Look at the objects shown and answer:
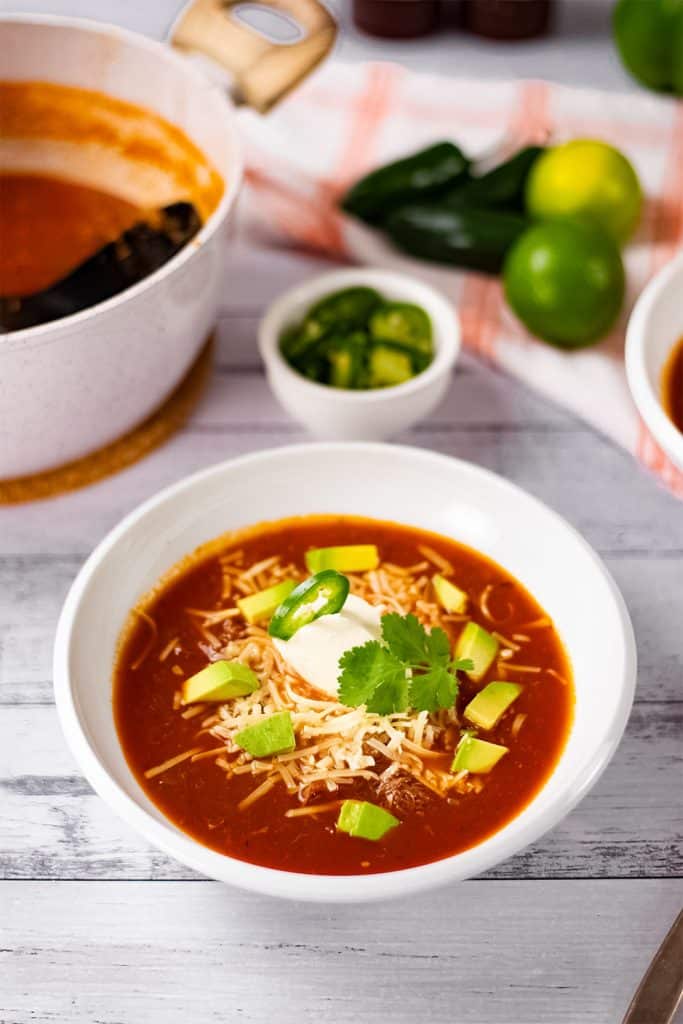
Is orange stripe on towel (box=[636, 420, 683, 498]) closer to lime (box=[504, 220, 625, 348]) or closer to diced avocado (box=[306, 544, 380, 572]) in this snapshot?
lime (box=[504, 220, 625, 348])

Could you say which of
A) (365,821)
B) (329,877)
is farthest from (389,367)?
(329,877)

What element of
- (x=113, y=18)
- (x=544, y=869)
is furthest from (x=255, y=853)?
(x=113, y=18)

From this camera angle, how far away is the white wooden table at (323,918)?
1.61 m

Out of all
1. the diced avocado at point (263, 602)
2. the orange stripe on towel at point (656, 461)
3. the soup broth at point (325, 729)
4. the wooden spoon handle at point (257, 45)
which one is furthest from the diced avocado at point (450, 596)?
the wooden spoon handle at point (257, 45)

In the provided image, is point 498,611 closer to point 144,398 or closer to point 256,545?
point 256,545

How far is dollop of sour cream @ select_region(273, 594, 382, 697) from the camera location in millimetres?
1810

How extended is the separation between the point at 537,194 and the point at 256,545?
46.7 inches

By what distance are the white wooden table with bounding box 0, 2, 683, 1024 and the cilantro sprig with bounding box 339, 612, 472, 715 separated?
0.83ft

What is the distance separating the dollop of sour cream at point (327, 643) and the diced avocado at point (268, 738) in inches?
4.4

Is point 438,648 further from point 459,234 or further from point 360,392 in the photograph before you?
point 459,234

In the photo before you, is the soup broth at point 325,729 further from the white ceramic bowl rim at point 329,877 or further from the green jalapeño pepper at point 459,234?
the green jalapeño pepper at point 459,234

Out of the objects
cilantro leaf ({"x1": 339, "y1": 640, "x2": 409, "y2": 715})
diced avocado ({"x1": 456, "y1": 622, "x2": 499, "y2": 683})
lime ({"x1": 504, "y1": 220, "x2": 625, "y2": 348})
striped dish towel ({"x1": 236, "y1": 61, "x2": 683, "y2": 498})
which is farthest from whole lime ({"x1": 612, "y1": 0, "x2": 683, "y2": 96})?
cilantro leaf ({"x1": 339, "y1": 640, "x2": 409, "y2": 715})

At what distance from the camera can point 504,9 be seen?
11.7 feet

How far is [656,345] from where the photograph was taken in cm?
225
